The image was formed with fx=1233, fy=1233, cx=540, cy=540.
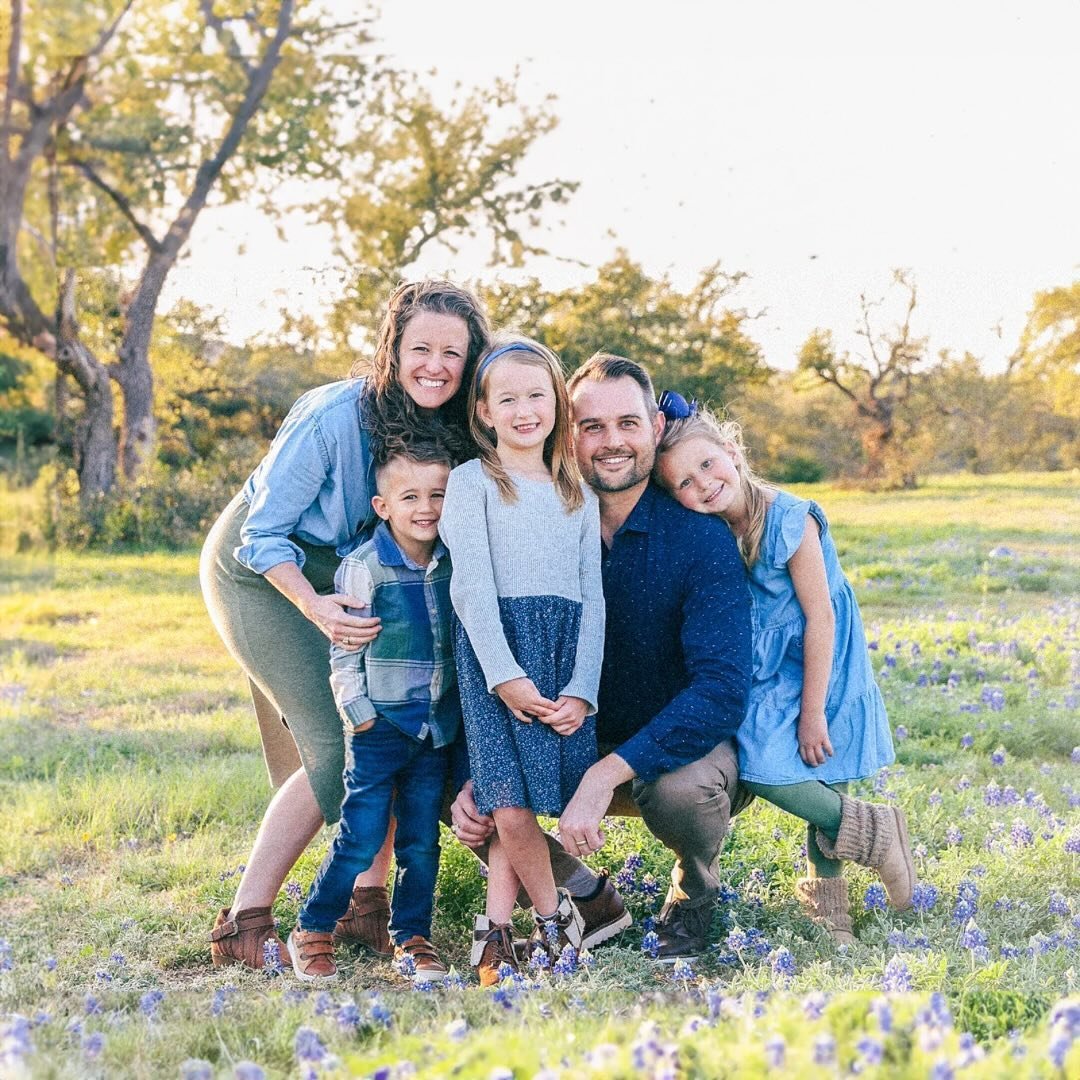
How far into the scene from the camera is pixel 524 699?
3.62 metres

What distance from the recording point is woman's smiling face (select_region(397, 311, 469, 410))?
388 cm

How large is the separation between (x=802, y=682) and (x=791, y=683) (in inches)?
Answer: 1.4

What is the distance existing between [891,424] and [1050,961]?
1195 inches

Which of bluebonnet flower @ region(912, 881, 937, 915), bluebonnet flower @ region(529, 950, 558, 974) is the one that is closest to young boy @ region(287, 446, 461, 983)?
bluebonnet flower @ region(529, 950, 558, 974)

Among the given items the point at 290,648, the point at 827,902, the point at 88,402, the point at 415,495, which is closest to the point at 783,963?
the point at 827,902

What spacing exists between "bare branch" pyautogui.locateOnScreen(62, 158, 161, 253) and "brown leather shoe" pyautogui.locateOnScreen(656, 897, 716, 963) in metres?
19.6

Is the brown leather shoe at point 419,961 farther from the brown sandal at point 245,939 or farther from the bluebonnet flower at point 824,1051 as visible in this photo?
the bluebonnet flower at point 824,1051

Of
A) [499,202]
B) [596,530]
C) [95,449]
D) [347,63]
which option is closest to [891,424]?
[499,202]

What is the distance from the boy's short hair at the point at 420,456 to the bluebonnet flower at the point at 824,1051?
2.27 metres

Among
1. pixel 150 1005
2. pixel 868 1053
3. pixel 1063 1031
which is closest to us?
pixel 868 1053

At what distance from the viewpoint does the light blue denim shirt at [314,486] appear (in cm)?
386

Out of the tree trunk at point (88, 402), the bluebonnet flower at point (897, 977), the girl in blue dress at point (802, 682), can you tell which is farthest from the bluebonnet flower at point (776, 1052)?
the tree trunk at point (88, 402)

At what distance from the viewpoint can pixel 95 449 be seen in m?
20.3

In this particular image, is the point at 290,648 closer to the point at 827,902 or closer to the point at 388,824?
the point at 388,824
